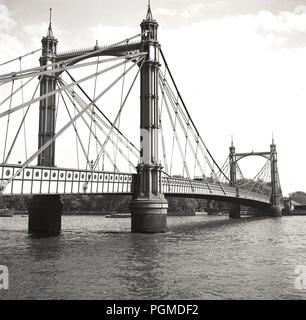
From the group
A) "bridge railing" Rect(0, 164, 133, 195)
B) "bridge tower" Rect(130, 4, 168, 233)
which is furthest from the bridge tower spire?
"bridge tower" Rect(130, 4, 168, 233)

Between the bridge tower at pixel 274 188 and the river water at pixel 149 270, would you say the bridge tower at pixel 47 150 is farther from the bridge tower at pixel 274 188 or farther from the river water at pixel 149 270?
the bridge tower at pixel 274 188

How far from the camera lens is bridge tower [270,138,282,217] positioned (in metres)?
115

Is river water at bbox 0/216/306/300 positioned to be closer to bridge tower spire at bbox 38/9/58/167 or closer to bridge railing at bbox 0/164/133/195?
bridge railing at bbox 0/164/133/195

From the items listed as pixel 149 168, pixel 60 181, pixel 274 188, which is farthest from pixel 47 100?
→ pixel 274 188

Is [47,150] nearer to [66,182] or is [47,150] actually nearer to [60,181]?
[66,182]

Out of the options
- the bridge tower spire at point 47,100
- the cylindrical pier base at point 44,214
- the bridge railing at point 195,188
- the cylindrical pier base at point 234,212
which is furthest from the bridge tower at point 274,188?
the bridge tower spire at point 47,100

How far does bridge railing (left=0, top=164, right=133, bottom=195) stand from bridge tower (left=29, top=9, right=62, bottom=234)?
26.2 feet

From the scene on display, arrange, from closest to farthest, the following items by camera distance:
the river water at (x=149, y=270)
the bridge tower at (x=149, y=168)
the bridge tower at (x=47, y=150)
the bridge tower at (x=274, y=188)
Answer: the river water at (x=149, y=270), the bridge tower at (x=149, y=168), the bridge tower at (x=47, y=150), the bridge tower at (x=274, y=188)

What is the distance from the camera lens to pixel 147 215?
4212 centimetres

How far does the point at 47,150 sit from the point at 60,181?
1056 cm

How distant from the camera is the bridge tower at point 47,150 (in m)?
46.1

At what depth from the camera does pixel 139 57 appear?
148 feet

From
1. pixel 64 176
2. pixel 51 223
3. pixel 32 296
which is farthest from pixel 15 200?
pixel 32 296
